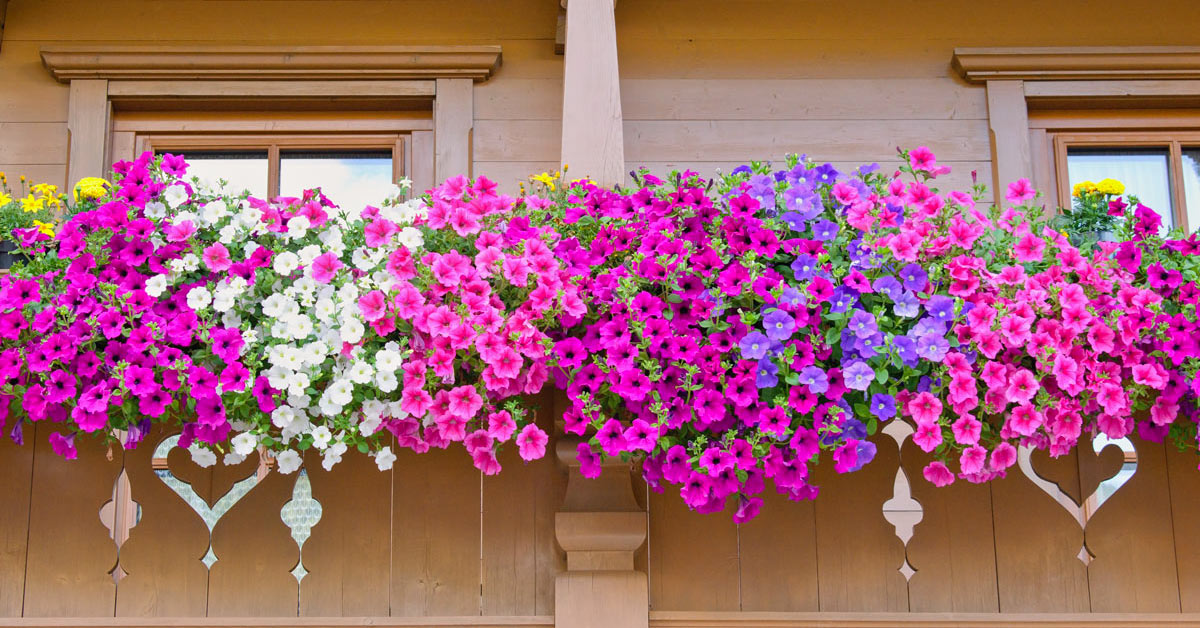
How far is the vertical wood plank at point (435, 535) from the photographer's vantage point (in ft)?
6.89

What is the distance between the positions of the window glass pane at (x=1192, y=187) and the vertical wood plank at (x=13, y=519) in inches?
134

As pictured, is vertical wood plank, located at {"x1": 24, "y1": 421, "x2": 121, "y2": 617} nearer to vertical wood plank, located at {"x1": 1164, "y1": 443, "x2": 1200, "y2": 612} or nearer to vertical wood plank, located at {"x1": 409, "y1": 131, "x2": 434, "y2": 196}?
vertical wood plank, located at {"x1": 409, "y1": 131, "x2": 434, "y2": 196}

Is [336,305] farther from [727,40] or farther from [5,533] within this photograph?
[727,40]

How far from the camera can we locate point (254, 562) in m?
2.10

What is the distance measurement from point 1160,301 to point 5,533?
2205 mm

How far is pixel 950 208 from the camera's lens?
2.03 m

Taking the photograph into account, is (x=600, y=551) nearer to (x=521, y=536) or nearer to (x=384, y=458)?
(x=521, y=536)

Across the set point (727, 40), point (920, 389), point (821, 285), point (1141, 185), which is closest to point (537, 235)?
point (821, 285)

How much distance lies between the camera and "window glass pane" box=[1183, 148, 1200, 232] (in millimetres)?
3561

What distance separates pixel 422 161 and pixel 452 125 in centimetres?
17

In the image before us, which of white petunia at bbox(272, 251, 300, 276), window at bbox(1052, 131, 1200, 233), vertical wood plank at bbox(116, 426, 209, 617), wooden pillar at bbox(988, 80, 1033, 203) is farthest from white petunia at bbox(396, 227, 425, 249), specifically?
window at bbox(1052, 131, 1200, 233)

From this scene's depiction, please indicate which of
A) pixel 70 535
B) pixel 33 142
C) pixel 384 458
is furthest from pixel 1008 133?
pixel 33 142

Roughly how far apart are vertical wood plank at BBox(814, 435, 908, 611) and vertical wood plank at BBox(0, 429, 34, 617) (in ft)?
5.05

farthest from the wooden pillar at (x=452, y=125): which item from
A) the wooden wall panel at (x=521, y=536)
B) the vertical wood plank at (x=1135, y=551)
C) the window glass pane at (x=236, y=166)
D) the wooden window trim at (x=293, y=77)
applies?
the vertical wood plank at (x=1135, y=551)
